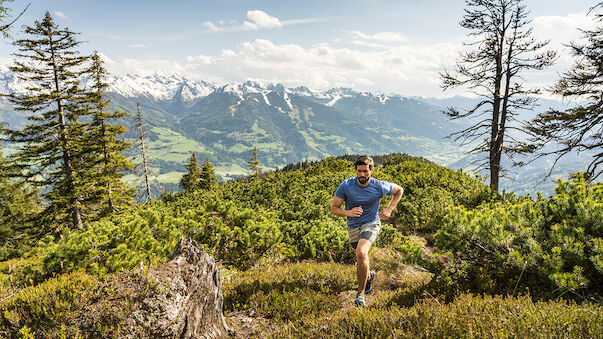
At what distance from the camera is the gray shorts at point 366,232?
188 inches

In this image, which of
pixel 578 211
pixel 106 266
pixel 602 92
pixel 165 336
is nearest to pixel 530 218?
pixel 578 211

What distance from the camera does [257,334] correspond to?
4.00 meters

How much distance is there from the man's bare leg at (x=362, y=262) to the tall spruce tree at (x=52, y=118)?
66.1 ft

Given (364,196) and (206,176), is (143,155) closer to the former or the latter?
(206,176)

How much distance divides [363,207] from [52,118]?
2219 centimetres

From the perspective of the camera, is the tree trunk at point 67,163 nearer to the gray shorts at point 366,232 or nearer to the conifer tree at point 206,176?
the gray shorts at point 366,232

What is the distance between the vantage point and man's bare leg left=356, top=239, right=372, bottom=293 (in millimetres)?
4597

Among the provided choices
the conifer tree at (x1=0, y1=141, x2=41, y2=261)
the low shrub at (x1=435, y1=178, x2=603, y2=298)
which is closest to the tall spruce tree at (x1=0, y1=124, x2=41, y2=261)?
the conifer tree at (x1=0, y1=141, x2=41, y2=261)

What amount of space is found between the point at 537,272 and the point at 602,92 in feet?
32.8

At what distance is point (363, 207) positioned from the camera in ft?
16.0

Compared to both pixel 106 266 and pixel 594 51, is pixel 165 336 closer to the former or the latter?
pixel 106 266

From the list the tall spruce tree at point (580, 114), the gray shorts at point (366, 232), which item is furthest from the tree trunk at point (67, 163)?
the tall spruce tree at point (580, 114)

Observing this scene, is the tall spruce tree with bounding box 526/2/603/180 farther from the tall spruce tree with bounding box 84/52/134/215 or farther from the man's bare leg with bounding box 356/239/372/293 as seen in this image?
the tall spruce tree with bounding box 84/52/134/215

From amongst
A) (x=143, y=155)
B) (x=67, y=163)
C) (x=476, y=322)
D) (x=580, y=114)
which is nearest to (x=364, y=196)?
(x=476, y=322)
